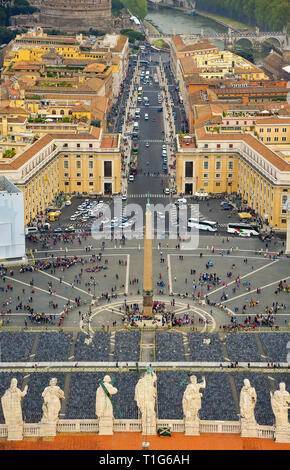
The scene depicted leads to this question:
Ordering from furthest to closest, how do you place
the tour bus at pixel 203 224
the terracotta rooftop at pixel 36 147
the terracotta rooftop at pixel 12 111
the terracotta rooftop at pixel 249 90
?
the terracotta rooftop at pixel 249 90 → the terracotta rooftop at pixel 12 111 → the terracotta rooftop at pixel 36 147 → the tour bus at pixel 203 224

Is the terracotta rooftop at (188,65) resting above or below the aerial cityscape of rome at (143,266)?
above

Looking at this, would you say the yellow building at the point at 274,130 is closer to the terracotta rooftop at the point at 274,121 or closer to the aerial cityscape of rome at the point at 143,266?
the terracotta rooftop at the point at 274,121

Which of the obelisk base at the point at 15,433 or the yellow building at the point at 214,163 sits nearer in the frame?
the obelisk base at the point at 15,433

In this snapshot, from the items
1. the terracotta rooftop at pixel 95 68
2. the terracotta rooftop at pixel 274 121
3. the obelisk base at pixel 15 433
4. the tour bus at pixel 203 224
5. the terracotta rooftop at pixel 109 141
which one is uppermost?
the terracotta rooftop at pixel 95 68

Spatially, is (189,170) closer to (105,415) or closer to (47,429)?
(105,415)

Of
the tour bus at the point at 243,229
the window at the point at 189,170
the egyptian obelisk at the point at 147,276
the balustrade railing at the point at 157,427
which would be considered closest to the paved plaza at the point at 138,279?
the tour bus at the point at 243,229

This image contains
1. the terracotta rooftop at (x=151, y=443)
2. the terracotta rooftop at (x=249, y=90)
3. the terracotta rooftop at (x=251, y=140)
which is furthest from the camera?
the terracotta rooftop at (x=249, y=90)

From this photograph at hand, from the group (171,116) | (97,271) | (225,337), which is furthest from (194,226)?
(171,116)

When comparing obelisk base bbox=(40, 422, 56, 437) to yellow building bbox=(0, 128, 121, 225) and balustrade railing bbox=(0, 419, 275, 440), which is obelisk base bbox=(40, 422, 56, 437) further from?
yellow building bbox=(0, 128, 121, 225)
